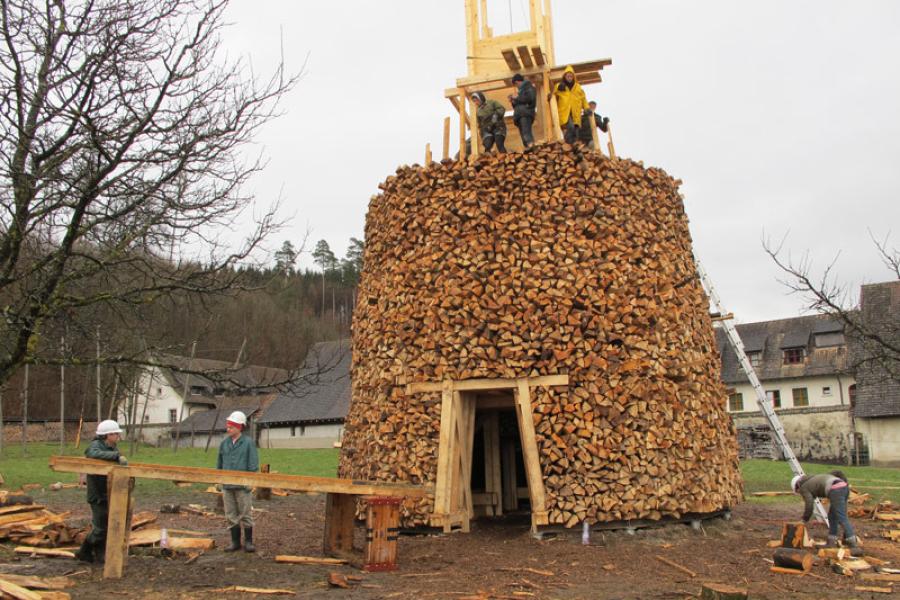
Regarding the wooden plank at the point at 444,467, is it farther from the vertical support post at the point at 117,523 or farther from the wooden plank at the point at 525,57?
the wooden plank at the point at 525,57

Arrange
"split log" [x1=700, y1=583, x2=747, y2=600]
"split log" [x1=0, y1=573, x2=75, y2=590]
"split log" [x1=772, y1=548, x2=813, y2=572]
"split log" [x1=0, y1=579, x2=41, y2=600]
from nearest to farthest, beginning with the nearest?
1. "split log" [x1=0, y1=579, x2=41, y2=600]
2. "split log" [x1=700, y1=583, x2=747, y2=600]
3. "split log" [x1=0, y1=573, x2=75, y2=590]
4. "split log" [x1=772, y1=548, x2=813, y2=572]

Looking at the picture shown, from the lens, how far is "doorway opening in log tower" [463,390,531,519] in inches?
452

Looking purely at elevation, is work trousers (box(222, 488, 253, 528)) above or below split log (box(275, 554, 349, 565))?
above

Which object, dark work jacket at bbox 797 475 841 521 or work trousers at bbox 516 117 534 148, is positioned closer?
dark work jacket at bbox 797 475 841 521

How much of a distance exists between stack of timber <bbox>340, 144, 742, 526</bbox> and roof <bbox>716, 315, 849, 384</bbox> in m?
32.6

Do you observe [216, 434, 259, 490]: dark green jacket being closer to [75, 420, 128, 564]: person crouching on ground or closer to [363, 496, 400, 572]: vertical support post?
[75, 420, 128, 564]: person crouching on ground

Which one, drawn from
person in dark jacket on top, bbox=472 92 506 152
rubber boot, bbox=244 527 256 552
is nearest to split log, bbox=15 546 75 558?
rubber boot, bbox=244 527 256 552

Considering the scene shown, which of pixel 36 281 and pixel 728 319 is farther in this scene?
pixel 728 319

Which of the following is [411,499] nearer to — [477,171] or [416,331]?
[416,331]

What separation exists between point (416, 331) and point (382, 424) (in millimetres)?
1368

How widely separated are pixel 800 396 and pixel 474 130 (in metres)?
36.5

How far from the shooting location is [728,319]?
12219mm

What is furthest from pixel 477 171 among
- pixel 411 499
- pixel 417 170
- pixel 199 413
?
pixel 199 413

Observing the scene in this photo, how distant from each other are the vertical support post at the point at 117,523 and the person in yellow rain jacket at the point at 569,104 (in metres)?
→ 7.44
